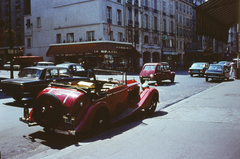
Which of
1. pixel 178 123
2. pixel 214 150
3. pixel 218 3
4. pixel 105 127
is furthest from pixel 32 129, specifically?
pixel 218 3

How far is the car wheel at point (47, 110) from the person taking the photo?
198 inches

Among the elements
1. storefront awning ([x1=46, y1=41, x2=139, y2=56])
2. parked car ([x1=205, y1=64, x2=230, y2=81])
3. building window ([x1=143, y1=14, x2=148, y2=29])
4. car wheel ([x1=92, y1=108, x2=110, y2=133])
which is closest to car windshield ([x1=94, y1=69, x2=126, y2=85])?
car wheel ([x1=92, y1=108, x2=110, y2=133])

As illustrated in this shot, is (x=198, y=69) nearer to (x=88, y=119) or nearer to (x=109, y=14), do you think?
(x=109, y=14)

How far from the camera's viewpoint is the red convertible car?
5.06 meters

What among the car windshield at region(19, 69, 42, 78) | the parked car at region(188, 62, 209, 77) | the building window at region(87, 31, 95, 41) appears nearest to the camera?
the car windshield at region(19, 69, 42, 78)

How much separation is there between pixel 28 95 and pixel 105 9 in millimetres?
→ 28533

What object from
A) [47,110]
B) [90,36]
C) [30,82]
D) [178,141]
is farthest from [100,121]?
[90,36]

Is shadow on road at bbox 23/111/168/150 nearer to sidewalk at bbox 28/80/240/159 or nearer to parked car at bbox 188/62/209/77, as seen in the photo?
sidewalk at bbox 28/80/240/159

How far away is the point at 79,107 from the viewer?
5.17 metres

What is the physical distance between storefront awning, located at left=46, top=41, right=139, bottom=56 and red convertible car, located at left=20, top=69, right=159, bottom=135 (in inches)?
1088

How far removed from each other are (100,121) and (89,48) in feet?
98.2

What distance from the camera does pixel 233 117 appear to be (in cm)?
675

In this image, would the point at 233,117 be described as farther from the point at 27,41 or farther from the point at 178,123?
the point at 27,41

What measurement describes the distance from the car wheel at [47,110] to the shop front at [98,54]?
28.0 meters
